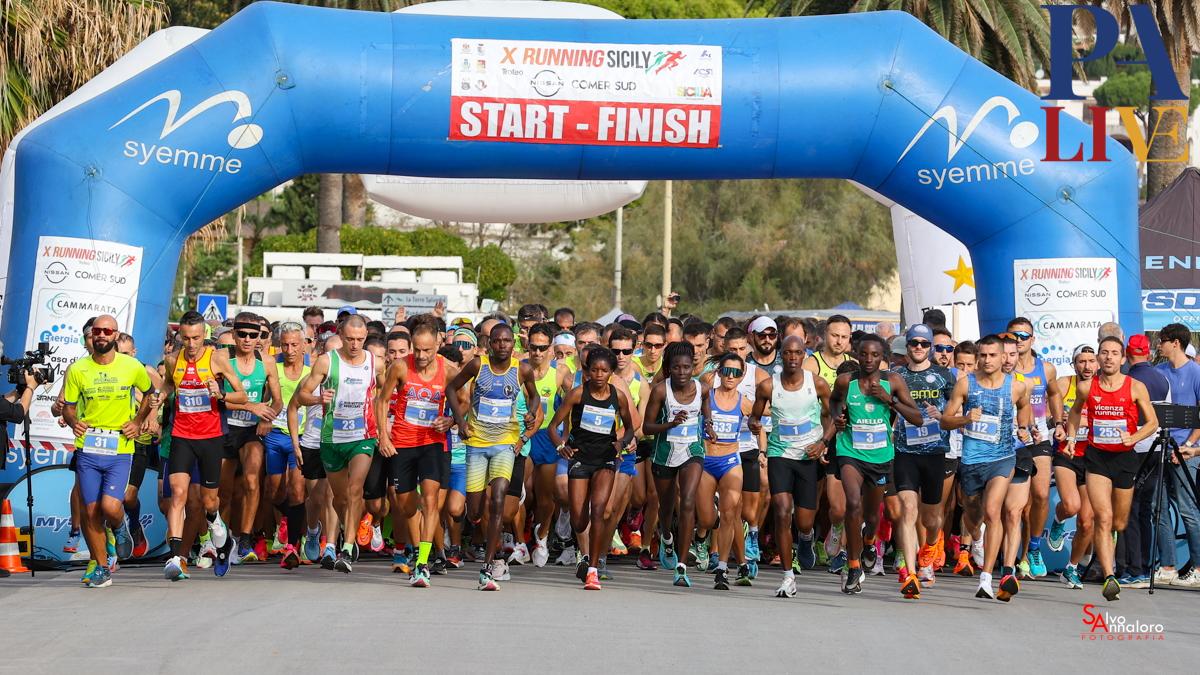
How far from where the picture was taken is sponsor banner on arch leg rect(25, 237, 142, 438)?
42.6ft

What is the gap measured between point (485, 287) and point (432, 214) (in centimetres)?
3477

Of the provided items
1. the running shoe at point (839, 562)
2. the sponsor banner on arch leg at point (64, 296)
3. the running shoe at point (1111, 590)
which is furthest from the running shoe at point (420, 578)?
the running shoe at point (1111, 590)

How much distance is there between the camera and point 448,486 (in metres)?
11.7

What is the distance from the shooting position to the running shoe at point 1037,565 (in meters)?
12.8

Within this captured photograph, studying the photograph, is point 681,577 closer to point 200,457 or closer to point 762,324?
point 762,324

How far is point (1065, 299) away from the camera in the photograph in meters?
13.9

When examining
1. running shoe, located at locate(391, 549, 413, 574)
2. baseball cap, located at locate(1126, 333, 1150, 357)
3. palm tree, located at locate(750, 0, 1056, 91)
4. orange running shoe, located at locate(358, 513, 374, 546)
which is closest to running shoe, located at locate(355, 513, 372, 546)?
orange running shoe, located at locate(358, 513, 374, 546)

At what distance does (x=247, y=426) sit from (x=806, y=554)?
4.30 metres

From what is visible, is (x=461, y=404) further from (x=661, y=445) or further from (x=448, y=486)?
(x=661, y=445)

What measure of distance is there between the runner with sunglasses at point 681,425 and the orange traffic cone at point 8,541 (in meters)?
4.66

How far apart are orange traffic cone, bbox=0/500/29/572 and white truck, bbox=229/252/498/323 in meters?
16.8

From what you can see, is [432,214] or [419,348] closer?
[419,348]

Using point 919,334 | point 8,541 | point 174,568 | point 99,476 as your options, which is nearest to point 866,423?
point 919,334

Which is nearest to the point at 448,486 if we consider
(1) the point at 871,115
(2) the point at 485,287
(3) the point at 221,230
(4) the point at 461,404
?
(4) the point at 461,404
